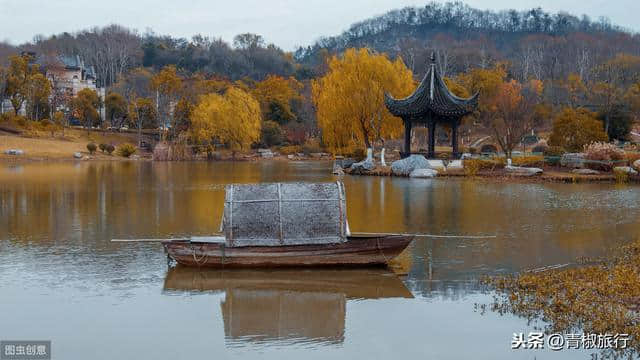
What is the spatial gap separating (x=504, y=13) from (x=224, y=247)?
153896mm

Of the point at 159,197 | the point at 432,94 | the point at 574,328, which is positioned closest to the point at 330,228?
the point at 574,328

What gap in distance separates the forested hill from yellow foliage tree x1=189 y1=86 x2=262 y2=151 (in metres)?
40.6

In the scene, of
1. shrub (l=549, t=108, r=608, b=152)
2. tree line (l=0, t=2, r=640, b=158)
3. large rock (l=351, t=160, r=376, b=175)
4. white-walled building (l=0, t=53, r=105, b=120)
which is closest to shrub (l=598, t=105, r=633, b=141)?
tree line (l=0, t=2, r=640, b=158)

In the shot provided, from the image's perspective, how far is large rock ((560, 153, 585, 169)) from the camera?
31.5 metres

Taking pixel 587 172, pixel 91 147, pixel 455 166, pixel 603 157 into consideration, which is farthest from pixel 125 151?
pixel 603 157

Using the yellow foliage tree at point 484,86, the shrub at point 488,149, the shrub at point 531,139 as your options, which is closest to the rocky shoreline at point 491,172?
the shrub at point 488,149

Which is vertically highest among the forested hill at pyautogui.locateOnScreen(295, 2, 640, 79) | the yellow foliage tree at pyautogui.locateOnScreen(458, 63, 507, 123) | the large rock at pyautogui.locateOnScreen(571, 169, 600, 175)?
the forested hill at pyautogui.locateOnScreen(295, 2, 640, 79)

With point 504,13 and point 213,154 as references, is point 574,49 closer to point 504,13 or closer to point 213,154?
point 504,13

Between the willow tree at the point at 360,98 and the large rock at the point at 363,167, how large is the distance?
4.32 meters

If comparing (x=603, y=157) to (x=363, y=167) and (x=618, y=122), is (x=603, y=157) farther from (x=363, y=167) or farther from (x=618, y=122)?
(x=618, y=122)

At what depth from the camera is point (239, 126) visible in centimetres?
5469

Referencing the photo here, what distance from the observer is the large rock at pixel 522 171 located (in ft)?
100

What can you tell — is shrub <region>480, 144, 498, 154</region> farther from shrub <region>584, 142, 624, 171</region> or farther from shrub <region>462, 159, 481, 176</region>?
shrub <region>584, 142, 624, 171</region>

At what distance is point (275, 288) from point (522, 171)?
22.5 metres
